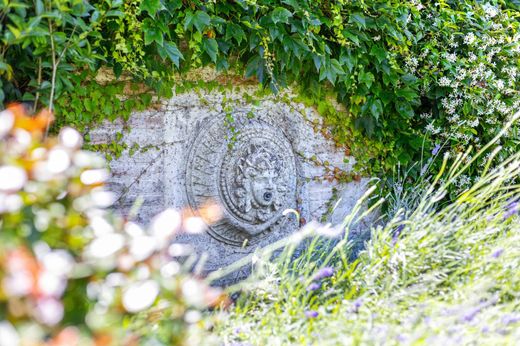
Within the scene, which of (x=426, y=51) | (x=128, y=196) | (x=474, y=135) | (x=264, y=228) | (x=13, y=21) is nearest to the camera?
(x=13, y=21)

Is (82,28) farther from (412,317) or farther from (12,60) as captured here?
(412,317)

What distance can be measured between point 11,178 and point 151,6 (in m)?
1.89

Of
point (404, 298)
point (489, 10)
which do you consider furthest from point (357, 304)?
point (489, 10)

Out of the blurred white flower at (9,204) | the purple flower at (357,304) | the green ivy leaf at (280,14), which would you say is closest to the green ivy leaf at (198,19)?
the green ivy leaf at (280,14)

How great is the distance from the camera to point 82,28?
295 centimetres

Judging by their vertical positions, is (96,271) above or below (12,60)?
below

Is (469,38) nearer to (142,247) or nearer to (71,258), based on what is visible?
(142,247)

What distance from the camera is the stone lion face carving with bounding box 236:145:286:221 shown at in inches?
151

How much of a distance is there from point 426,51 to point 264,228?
5.49ft

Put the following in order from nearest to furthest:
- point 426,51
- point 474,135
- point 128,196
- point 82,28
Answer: point 82,28
point 128,196
point 426,51
point 474,135

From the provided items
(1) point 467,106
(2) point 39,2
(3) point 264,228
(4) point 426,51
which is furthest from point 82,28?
(1) point 467,106

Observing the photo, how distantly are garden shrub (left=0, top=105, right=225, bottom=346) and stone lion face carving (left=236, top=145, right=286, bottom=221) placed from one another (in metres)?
2.07

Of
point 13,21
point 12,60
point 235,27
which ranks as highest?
point 235,27

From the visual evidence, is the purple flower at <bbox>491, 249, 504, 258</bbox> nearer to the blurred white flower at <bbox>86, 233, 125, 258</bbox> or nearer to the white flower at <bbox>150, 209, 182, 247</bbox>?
the white flower at <bbox>150, 209, 182, 247</bbox>
